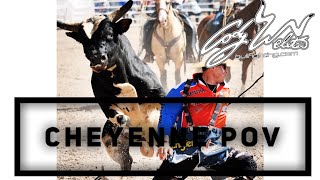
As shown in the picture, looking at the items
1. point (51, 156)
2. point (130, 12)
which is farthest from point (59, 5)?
point (51, 156)

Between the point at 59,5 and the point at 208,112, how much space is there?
109 centimetres

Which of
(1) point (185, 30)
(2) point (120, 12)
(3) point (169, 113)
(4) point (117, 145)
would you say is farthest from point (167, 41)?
(4) point (117, 145)

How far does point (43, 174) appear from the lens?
3.26 m

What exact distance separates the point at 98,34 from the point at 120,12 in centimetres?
19

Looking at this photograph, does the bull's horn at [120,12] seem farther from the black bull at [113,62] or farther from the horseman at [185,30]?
the horseman at [185,30]

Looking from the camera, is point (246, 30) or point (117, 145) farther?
point (117, 145)

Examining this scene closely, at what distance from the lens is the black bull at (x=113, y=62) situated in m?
3.16

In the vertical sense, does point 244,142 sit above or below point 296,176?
above

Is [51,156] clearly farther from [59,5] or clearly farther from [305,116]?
[305,116]
